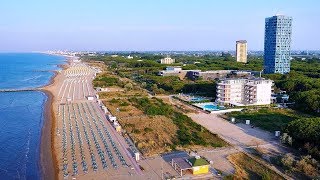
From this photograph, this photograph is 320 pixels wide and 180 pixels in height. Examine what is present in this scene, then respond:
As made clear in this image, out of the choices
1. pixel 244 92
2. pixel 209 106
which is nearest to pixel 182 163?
pixel 209 106

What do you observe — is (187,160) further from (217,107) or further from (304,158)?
(217,107)

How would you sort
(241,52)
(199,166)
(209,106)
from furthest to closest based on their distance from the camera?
1. (241,52)
2. (209,106)
3. (199,166)

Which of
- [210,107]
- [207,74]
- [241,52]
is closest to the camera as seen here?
[210,107]

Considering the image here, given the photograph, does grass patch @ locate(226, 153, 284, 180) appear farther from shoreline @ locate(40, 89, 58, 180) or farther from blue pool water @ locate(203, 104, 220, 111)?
blue pool water @ locate(203, 104, 220, 111)

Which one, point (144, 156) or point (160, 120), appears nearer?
point (144, 156)

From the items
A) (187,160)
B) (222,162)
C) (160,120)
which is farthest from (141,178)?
(160,120)

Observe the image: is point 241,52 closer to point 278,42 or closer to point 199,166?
point 278,42
